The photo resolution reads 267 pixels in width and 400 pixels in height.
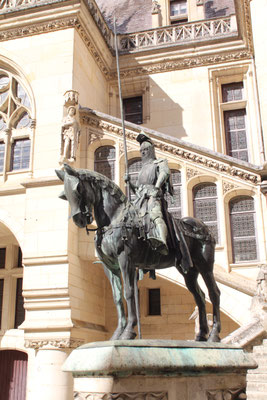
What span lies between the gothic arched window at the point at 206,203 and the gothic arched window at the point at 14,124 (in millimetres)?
5392

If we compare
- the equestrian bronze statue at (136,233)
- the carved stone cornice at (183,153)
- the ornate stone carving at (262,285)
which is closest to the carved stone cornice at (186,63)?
the carved stone cornice at (183,153)

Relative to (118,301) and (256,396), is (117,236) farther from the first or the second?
(256,396)

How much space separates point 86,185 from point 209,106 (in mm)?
13062

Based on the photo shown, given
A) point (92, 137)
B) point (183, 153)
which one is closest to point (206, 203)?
point (183, 153)

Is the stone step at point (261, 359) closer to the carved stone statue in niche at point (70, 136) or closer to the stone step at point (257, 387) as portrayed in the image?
the stone step at point (257, 387)

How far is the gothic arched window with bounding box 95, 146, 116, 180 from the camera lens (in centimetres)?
1453

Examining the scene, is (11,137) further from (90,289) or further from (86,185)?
(86,185)

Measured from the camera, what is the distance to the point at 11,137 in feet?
50.0

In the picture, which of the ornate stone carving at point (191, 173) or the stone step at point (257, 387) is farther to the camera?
the ornate stone carving at point (191, 173)

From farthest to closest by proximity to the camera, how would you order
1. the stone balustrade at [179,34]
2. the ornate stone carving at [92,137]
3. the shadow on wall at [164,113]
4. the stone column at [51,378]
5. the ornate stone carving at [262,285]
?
the stone balustrade at [179,34] < the shadow on wall at [164,113] < the ornate stone carving at [92,137] < the stone column at [51,378] < the ornate stone carving at [262,285]

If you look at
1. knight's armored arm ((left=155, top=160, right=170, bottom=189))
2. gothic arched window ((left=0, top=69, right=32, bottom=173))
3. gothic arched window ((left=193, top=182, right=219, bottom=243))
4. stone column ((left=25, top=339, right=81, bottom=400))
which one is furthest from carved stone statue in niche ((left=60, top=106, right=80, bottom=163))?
knight's armored arm ((left=155, top=160, right=170, bottom=189))

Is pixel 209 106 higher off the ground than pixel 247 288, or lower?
higher

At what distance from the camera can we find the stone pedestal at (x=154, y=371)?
420cm

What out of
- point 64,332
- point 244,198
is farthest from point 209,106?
→ point 64,332
